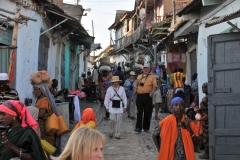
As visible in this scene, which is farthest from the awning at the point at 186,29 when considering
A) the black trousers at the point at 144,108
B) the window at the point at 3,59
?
the window at the point at 3,59

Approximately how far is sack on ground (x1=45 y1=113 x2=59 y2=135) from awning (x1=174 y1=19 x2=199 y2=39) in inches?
252

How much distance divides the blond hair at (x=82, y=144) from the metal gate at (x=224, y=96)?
4635mm

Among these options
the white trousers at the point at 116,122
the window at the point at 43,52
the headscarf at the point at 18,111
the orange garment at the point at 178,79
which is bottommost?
the white trousers at the point at 116,122

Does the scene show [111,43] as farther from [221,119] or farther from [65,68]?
[221,119]

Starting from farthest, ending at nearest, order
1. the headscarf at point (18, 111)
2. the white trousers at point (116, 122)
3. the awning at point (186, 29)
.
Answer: the awning at point (186, 29), the white trousers at point (116, 122), the headscarf at point (18, 111)

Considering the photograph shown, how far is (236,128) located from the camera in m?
6.92

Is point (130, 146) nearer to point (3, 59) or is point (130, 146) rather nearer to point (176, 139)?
point (3, 59)

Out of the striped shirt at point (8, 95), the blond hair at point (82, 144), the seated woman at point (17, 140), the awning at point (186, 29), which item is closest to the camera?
the blond hair at point (82, 144)

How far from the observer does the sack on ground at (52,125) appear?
614 cm

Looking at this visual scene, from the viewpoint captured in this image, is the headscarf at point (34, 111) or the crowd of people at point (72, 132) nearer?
the crowd of people at point (72, 132)

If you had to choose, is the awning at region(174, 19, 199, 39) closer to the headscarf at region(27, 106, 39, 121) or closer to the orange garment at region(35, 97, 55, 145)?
the orange garment at region(35, 97, 55, 145)

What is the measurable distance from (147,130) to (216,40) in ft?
14.6

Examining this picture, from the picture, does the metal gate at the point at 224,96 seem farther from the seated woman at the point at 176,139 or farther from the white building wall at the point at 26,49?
the white building wall at the point at 26,49

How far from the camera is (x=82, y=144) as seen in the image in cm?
266
